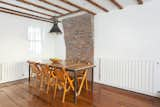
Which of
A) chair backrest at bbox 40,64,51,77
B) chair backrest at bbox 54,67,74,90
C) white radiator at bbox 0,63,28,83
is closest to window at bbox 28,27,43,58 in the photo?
white radiator at bbox 0,63,28,83

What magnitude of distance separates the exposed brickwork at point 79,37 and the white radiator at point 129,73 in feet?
1.81

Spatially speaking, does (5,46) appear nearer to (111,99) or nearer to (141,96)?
(111,99)

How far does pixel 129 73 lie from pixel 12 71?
12.0ft

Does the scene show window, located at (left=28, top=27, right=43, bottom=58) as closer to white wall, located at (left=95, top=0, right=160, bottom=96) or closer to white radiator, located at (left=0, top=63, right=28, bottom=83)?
white radiator, located at (left=0, top=63, right=28, bottom=83)

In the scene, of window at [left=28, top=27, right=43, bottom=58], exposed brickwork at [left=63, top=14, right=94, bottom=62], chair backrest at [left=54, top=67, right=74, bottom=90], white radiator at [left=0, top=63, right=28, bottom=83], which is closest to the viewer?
chair backrest at [left=54, top=67, right=74, bottom=90]

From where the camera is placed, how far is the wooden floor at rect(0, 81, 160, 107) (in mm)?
2711

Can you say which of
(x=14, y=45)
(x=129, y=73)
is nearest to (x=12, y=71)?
(x=14, y=45)

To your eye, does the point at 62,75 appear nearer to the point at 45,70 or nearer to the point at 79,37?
the point at 45,70

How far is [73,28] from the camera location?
482 cm

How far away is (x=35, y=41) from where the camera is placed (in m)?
4.95

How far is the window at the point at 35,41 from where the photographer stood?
4782 mm

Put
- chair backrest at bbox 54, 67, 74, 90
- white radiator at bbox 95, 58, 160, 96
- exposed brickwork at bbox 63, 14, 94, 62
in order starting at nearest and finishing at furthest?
chair backrest at bbox 54, 67, 74, 90 → white radiator at bbox 95, 58, 160, 96 → exposed brickwork at bbox 63, 14, 94, 62

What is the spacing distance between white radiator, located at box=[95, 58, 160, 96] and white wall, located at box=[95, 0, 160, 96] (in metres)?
0.14

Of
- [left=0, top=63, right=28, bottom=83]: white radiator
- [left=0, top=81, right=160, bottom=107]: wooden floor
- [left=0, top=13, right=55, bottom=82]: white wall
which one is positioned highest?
[left=0, top=13, right=55, bottom=82]: white wall
